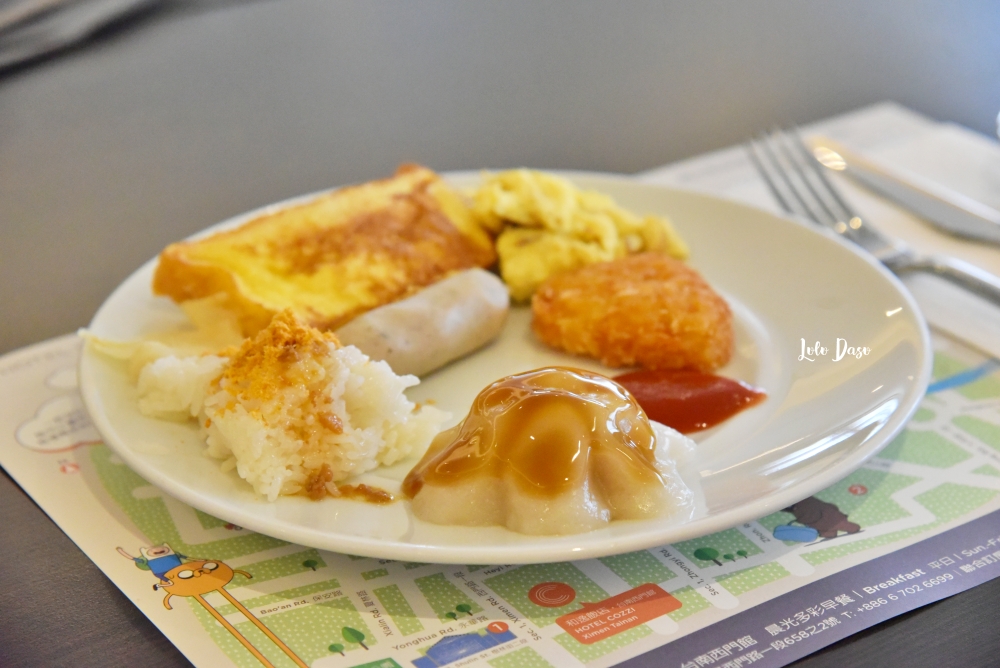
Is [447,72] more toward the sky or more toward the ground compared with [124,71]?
more toward the ground

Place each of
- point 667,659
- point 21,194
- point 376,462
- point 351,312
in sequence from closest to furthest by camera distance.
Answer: point 667,659 → point 376,462 → point 351,312 → point 21,194

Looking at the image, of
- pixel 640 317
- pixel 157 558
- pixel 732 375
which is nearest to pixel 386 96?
pixel 640 317

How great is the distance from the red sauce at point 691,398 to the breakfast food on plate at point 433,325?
1.18 feet

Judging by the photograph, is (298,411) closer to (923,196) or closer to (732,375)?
(732,375)

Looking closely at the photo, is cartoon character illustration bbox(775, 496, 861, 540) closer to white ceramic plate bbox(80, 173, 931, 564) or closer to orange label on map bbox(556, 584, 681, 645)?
white ceramic plate bbox(80, 173, 931, 564)

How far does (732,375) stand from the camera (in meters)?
2.12

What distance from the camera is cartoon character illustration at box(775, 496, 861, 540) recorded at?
166 centimetres

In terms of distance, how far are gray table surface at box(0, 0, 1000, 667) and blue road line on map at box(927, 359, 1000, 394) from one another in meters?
1.68

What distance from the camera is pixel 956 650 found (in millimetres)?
1388

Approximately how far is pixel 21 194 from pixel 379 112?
1.44 meters

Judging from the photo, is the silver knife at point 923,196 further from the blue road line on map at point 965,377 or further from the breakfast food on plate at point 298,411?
the breakfast food on plate at point 298,411

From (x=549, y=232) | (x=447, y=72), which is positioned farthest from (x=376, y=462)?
(x=447, y=72)

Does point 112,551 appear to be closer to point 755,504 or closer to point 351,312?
point 351,312

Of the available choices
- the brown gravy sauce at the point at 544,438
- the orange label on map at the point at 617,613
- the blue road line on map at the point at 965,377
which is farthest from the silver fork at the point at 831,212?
the orange label on map at the point at 617,613
